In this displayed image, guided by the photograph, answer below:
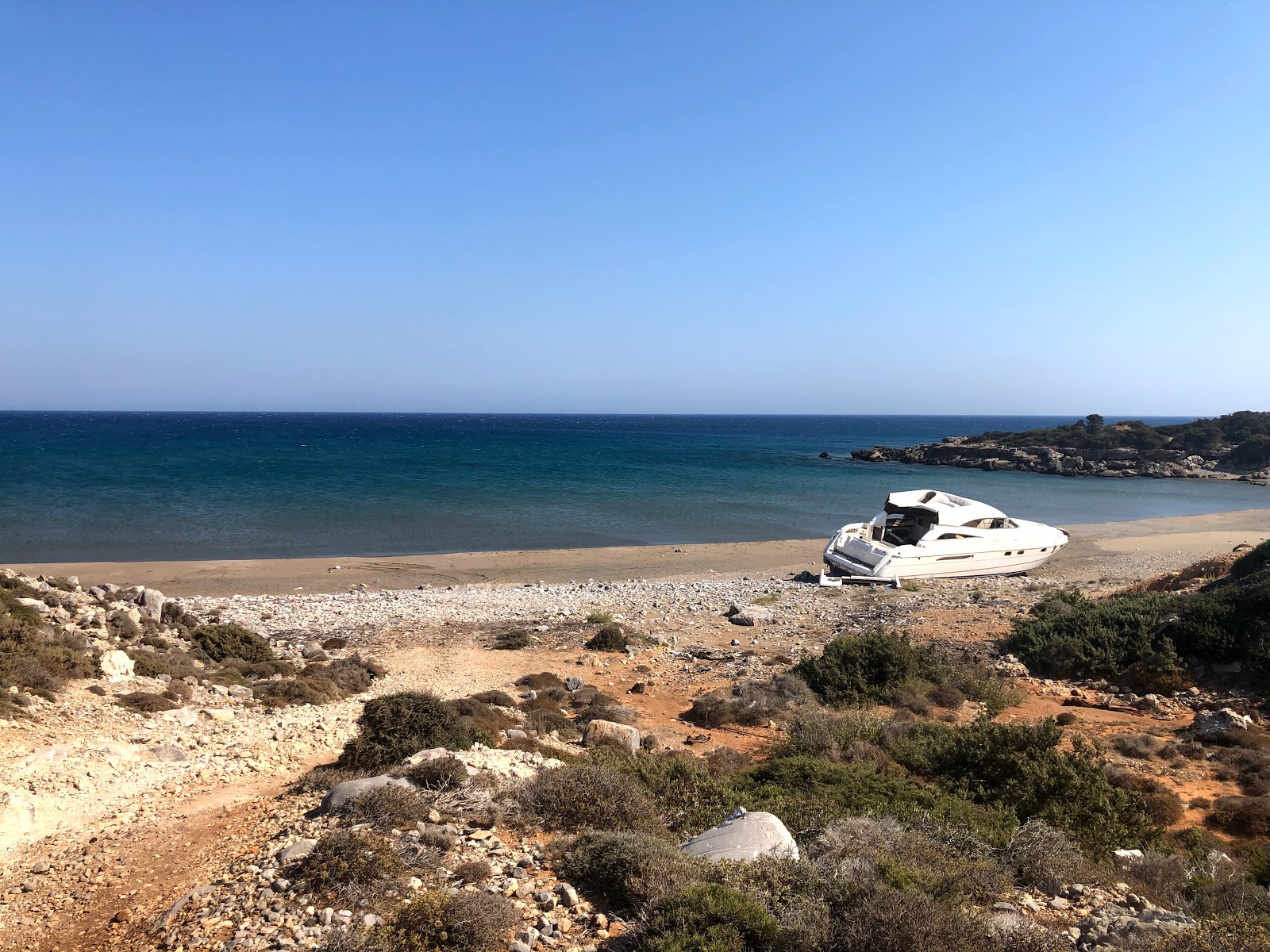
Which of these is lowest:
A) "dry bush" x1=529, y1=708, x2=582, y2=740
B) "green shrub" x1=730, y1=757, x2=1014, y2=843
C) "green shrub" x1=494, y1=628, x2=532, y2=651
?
"green shrub" x1=494, y1=628, x2=532, y2=651

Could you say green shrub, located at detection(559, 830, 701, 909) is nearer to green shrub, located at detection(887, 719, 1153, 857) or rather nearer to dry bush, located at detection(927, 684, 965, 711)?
green shrub, located at detection(887, 719, 1153, 857)

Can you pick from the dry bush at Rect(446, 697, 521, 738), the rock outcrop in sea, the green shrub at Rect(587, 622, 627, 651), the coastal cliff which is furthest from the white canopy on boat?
the rock outcrop in sea

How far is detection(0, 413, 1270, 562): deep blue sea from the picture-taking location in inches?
1172

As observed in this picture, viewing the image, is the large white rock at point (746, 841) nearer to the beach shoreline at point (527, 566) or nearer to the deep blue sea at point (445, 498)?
the beach shoreline at point (527, 566)

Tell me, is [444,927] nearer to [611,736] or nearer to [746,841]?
[746,841]

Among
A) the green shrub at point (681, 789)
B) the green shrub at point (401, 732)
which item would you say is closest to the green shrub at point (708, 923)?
the green shrub at point (681, 789)

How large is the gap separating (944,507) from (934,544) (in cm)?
161

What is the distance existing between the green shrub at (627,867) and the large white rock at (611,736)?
126 inches

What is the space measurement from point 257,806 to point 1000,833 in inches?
250

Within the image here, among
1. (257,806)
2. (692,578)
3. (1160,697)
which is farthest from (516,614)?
(1160,697)

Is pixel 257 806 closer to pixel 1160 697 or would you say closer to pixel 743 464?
pixel 1160 697

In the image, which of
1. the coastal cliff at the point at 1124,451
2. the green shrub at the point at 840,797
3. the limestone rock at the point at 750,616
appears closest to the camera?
the green shrub at the point at 840,797

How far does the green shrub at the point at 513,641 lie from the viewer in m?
14.7

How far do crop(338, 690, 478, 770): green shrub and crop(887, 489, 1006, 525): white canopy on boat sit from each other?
17.8 meters
